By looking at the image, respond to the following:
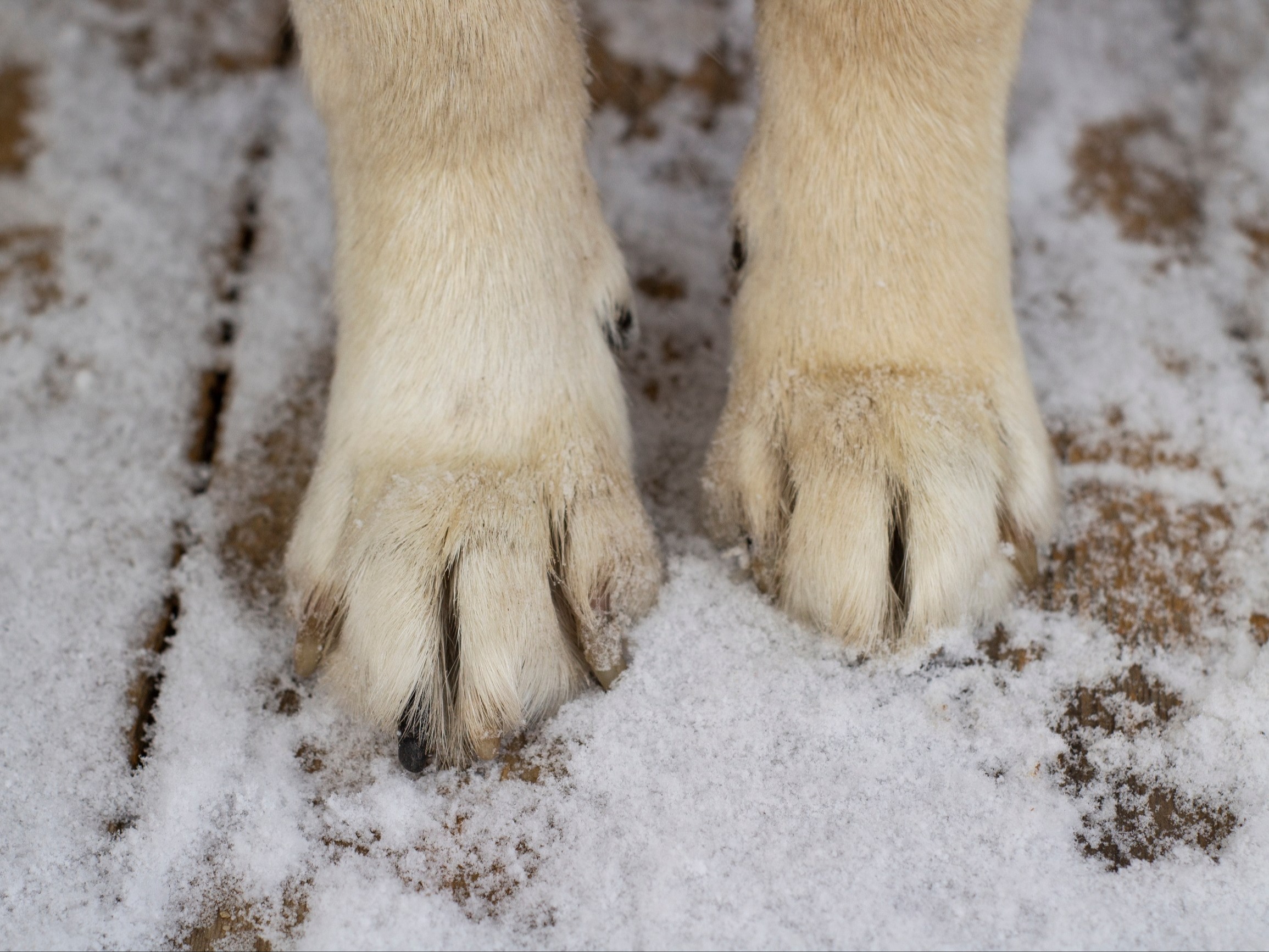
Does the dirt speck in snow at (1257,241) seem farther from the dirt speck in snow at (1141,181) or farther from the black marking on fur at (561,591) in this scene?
the black marking on fur at (561,591)

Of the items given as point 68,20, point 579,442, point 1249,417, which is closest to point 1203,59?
point 1249,417

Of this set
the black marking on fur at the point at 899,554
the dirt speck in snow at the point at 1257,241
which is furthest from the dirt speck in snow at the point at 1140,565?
the dirt speck in snow at the point at 1257,241

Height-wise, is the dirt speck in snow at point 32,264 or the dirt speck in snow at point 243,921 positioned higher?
the dirt speck in snow at point 32,264

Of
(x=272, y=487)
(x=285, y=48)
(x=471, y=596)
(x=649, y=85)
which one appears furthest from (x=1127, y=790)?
(x=285, y=48)

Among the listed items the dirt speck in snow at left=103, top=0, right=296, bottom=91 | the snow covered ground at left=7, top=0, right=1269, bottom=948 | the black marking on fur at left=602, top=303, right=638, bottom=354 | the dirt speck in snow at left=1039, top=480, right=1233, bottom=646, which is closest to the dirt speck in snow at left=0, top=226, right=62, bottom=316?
the snow covered ground at left=7, top=0, right=1269, bottom=948

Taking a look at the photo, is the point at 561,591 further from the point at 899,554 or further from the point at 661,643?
the point at 899,554

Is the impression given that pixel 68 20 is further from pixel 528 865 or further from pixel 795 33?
pixel 528 865
